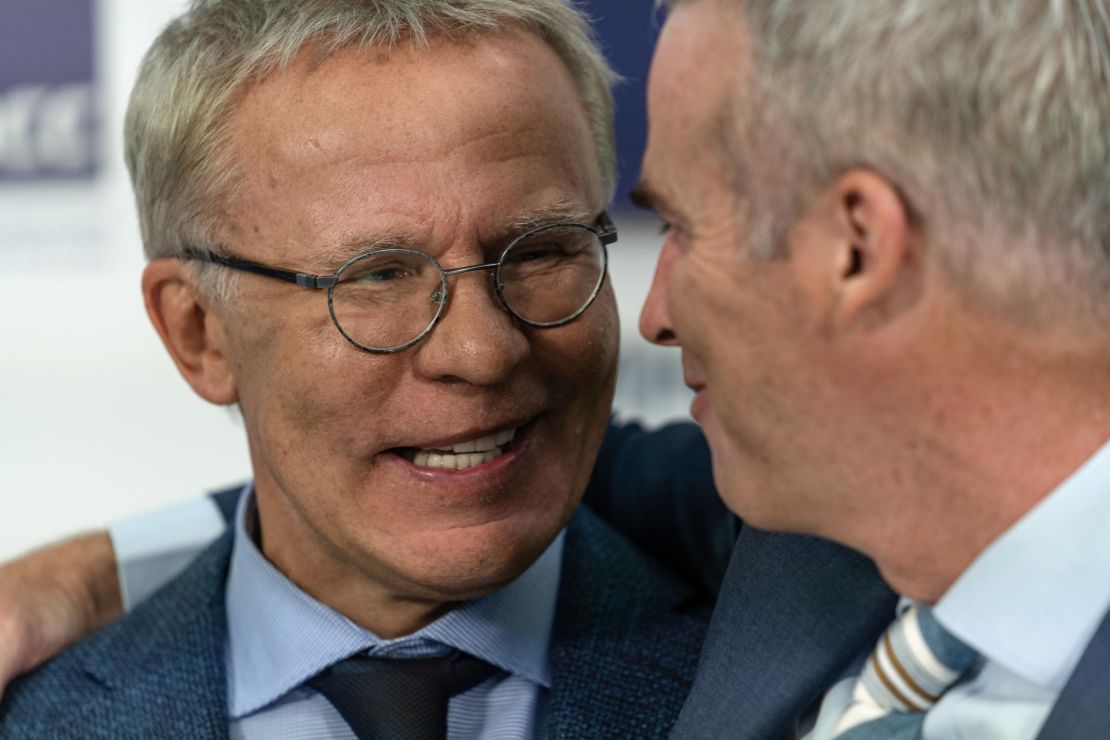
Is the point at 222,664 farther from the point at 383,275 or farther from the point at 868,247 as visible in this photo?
the point at 868,247

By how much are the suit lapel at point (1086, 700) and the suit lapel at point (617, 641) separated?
0.66 metres

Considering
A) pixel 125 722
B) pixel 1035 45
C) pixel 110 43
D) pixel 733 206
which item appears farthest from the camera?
pixel 110 43

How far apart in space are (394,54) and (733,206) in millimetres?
573

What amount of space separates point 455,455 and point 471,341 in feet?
0.58

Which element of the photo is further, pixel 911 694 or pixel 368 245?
pixel 368 245

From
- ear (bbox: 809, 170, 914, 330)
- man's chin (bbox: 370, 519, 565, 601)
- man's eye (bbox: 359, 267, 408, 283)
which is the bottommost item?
man's chin (bbox: 370, 519, 565, 601)

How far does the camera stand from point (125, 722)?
1.74 meters

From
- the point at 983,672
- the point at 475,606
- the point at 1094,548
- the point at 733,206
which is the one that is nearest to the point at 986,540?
the point at 1094,548

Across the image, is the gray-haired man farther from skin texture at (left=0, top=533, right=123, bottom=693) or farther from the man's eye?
skin texture at (left=0, top=533, right=123, bottom=693)

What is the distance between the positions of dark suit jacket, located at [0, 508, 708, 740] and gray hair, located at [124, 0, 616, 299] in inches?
20.5

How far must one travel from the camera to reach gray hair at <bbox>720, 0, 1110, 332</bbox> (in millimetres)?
1099

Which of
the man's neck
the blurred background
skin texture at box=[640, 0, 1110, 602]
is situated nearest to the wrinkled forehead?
skin texture at box=[640, 0, 1110, 602]

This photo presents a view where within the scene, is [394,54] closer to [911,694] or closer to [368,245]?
[368,245]

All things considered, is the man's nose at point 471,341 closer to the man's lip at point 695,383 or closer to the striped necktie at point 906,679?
the man's lip at point 695,383
